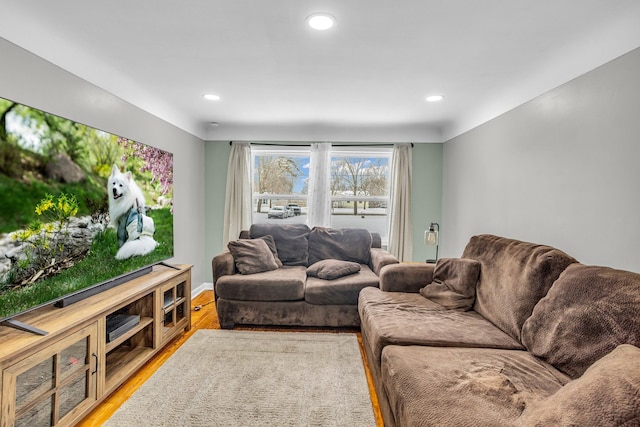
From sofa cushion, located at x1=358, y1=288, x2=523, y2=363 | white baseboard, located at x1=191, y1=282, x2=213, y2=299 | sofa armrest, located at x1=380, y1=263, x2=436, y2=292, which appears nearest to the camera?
sofa cushion, located at x1=358, y1=288, x2=523, y2=363

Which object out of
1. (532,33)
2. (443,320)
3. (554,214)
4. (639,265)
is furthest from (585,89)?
(443,320)

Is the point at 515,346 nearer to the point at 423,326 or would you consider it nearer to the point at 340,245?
the point at 423,326

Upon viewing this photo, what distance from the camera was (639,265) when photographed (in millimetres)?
1675

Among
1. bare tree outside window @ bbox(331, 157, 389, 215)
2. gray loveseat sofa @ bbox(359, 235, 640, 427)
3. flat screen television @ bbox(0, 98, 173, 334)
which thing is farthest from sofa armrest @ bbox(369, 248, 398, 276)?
flat screen television @ bbox(0, 98, 173, 334)

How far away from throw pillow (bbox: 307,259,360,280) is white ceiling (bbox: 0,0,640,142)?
169 cm

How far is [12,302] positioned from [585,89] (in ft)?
11.1

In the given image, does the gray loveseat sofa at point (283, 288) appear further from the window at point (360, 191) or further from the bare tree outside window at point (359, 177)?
the bare tree outside window at point (359, 177)

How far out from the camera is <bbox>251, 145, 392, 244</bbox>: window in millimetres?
4641

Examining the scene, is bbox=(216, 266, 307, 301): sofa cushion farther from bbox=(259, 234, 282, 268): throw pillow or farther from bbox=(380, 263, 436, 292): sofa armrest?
bbox=(380, 263, 436, 292): sofa armrest

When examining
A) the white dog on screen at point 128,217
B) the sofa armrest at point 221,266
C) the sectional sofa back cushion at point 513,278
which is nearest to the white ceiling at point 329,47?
the white dog on screen at point 128,217

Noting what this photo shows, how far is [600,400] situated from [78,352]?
89.4 inches

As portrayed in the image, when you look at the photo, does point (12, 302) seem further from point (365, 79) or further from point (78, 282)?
point (365, 79)

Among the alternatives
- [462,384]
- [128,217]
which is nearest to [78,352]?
[128,217]

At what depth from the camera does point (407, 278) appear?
2826 millimetres
